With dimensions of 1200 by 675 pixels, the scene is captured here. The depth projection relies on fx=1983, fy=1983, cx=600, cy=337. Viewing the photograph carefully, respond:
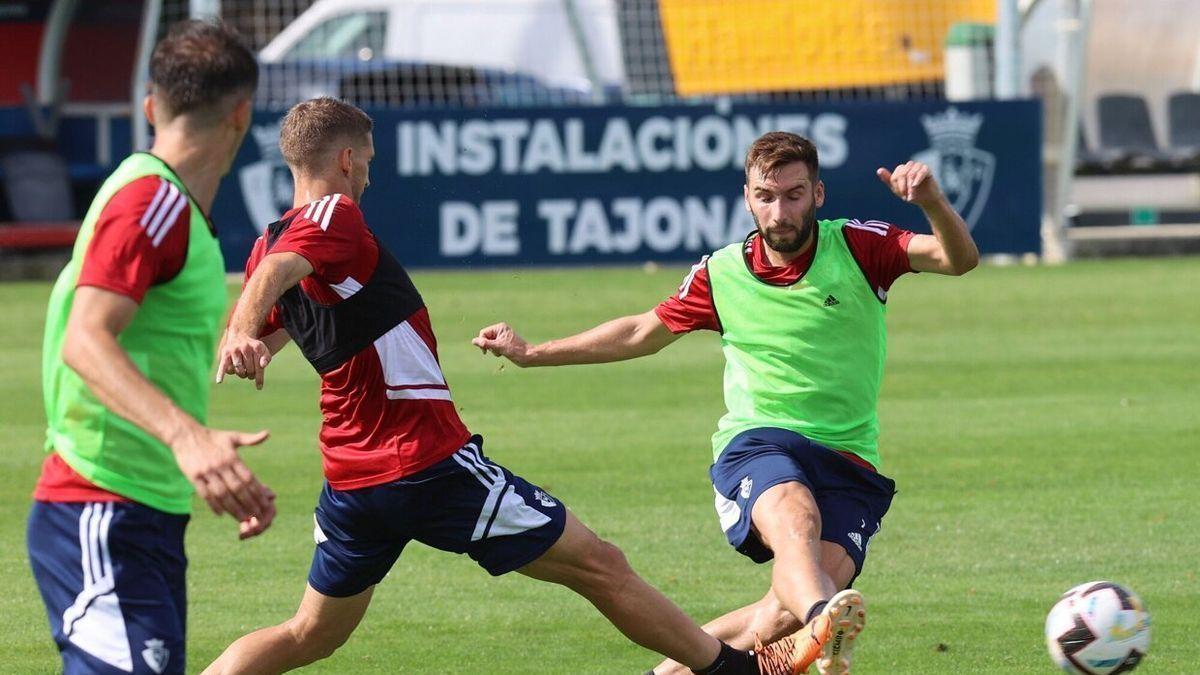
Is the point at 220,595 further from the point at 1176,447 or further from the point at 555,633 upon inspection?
the point at 1176,447

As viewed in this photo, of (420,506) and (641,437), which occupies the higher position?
(420,506)

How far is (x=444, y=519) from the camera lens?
5793 millimetres

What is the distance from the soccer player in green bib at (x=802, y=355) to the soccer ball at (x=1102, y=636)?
2.30 feet

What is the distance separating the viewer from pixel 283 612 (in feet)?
25.0

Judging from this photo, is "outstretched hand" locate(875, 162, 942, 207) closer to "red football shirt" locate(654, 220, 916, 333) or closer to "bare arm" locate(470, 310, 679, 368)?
"red football shirt" locate(654, 220, 916, 333)

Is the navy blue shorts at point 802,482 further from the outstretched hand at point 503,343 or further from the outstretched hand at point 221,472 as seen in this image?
the outstretched hand at point 221,472

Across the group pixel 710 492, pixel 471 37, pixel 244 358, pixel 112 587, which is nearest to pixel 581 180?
pixel 471 37

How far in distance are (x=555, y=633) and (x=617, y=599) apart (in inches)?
56.0

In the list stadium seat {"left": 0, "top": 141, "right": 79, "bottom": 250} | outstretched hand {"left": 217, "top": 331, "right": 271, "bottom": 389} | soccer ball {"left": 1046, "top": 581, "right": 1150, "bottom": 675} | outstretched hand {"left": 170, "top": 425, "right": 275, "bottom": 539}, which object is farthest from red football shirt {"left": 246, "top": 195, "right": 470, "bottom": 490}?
stadium seat {"left": 0, "top": 141, "right": 79, "bottom": 250}

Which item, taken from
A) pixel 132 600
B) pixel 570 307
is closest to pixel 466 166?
pixel 570 307

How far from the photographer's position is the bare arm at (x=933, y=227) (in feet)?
20.1

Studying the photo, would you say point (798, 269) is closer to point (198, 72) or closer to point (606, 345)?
point (606, 345)

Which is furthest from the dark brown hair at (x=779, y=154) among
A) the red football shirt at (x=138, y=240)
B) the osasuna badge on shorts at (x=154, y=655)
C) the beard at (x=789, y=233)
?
the osasuna badge on shorts at (x=154, y=655)

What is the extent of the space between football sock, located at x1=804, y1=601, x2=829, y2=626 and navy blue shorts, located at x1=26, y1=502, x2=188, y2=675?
6.37ft
